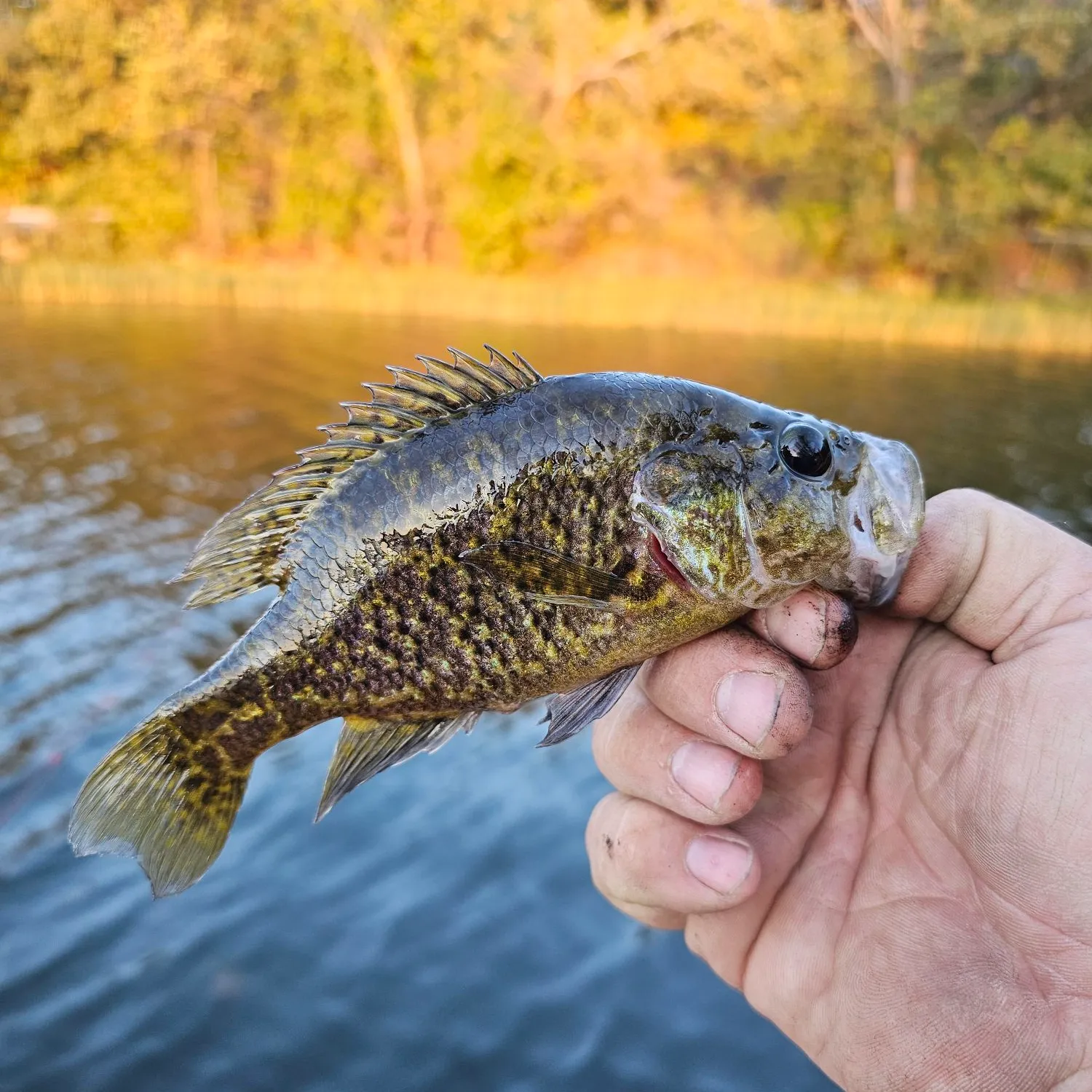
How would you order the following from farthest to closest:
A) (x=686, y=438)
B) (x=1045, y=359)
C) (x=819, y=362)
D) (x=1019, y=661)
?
(x=1045, y=359) → (x=819, y=362) → (x=1019, y=661) → (x=686, y=438)

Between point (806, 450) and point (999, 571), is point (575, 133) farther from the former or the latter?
point (806, 450)

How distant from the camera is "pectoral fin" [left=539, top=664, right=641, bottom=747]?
7.50 feet

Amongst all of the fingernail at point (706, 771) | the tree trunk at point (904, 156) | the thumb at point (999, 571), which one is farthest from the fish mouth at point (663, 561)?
the tree trunk at point (904, 156)

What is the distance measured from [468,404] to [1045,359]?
28.8m

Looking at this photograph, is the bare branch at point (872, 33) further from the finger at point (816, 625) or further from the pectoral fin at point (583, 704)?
the pectoral fin at point (583, 704)

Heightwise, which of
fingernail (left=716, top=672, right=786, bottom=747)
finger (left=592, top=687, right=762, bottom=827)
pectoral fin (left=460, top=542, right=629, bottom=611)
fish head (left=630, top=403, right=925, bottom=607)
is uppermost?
fish head (left=630, top=403, right=925, bottom=607)

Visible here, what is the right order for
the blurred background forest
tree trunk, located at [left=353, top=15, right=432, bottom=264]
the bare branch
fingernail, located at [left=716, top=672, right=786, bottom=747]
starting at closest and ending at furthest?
1. fingernail, located at [left=716, top=672, right=786, bottom=747]
2. the blurred background forest
3. the bare branch
4. tree trunk, located at [left=353, top=15, right=432, bottom=264]

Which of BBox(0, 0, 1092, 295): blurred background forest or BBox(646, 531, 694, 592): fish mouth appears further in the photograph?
BBox(0, 0, 1092, 295): blurred background forest

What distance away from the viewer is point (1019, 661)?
8.38ft

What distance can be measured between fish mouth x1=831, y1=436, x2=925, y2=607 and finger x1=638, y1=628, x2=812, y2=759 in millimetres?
327

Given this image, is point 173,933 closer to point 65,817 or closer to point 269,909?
point 269,909

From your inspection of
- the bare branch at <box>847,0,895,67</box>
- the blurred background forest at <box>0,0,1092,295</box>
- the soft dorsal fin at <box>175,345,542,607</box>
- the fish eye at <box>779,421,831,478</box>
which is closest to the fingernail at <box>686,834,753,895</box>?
the fish eye at <box>779,421,831,478</box>

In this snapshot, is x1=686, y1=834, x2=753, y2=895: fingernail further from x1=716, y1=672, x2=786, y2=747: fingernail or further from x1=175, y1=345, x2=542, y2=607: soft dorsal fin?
x1=175, y1=345, x2=542, y2=607: soft dorsal fin

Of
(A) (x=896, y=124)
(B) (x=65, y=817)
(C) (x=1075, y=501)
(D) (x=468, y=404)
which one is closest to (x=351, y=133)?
(A) (x=896, y=124)
